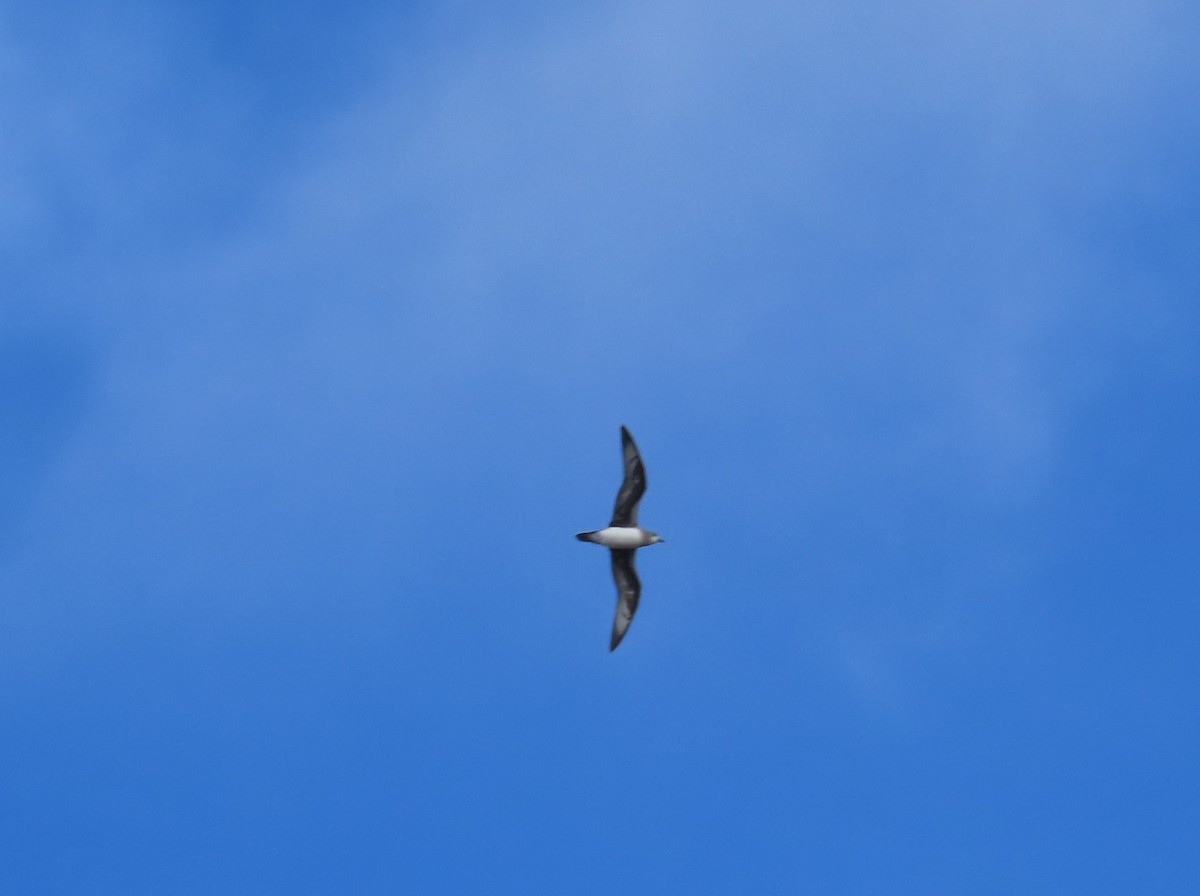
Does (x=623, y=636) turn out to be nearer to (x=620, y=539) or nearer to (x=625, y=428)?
(x=620, y=539)

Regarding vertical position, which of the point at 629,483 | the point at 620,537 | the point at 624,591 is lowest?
the point at 624,591

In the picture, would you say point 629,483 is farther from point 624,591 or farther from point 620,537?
point 624,591

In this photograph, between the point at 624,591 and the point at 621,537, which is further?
the point at 624,591

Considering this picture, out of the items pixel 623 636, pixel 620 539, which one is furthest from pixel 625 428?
pixel 623 636

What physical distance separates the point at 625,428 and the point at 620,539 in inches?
211

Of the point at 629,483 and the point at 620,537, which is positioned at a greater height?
the point at 629,483

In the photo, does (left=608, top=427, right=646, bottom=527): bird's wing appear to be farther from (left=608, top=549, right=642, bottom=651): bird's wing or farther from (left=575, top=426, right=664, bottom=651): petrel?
(left=608, top=549, right=642, bottom=651): bird's wing

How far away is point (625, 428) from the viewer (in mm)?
74438

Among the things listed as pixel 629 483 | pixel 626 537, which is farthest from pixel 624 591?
pixel 629 483

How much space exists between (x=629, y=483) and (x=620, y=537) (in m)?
2.77

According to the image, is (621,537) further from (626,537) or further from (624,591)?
(624,591)

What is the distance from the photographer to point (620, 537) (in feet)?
247

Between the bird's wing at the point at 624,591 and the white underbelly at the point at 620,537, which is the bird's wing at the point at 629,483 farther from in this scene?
the bird's wing at the point at 624,591

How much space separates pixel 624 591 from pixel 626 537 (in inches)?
132
